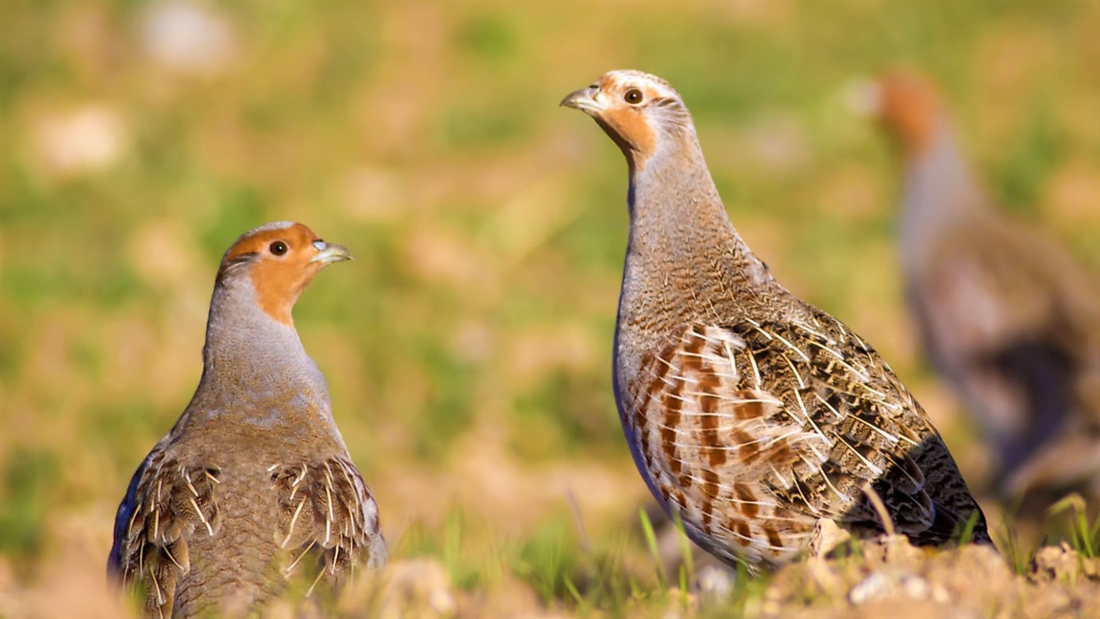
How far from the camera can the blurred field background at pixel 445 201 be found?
7.34 metres

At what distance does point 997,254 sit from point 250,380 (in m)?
5.11

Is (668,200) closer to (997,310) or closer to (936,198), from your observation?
(997,310)

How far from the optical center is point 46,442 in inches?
281

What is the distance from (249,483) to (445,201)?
22.9 feet

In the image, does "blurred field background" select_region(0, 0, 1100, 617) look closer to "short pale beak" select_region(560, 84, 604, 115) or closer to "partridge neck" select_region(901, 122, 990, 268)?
"partridge neck" select_region(901, 122, 990, 268)

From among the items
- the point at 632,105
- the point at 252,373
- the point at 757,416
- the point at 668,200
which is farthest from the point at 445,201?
the point at 757,416

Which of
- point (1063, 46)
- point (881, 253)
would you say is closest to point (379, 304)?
point (881, 253)

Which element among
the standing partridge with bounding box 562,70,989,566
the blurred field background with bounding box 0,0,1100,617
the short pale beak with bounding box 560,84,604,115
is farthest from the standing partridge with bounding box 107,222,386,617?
the short pale beak with bounding box 560,84,604,115

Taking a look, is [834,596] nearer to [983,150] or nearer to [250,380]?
[250,380]

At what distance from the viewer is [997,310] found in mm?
7652

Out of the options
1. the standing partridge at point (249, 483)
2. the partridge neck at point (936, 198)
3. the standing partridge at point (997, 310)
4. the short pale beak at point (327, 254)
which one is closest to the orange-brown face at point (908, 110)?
the partridge neck at point (936, 198)

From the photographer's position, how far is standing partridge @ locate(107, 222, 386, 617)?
3471 millimetres

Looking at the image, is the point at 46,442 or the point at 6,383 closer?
the point at 46,442

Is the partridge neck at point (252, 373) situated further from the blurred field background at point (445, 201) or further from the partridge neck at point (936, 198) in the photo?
the partridge neck at point (936, 198)
